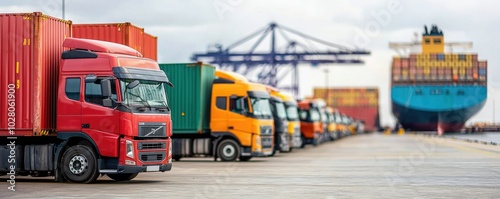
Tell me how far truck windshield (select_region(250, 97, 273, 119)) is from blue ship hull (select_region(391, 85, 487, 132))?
5827 cm

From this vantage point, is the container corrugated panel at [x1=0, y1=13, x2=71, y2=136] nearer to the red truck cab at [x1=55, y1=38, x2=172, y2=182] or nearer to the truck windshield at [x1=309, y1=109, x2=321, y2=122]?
the red truck cab at [x1=55, y1=38, x2=172, y2=182]

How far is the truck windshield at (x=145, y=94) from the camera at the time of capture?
65.7ft

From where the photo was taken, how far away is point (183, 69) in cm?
3259

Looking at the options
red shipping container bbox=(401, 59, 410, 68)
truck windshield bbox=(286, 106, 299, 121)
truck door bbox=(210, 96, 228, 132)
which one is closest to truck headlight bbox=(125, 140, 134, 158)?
truck door bbox=(210, 96, 228, 132)

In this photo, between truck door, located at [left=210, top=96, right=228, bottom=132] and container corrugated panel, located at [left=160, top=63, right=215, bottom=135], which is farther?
truck door, located at [left=210, top=96, right=228, bottom=132]

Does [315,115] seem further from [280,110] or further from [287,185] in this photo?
[287,185]

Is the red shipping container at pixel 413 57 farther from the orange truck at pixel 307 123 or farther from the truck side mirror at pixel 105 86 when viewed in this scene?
the truck side mirror at pixel 105 86

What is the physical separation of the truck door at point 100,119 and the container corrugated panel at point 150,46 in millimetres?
6993

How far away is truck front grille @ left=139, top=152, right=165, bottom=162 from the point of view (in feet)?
66.7

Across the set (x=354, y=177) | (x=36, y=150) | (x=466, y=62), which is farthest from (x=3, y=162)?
(x=466, y=62)

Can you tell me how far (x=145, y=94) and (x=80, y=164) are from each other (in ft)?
6.52

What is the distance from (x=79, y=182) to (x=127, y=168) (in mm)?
1127

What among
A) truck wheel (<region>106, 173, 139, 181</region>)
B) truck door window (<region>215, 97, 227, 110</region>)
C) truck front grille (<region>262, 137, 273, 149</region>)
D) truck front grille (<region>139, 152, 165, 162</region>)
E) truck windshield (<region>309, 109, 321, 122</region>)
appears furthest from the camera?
truck windshield (<region>309, 109, 321, 122</region>)

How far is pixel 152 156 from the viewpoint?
67.5 feet
